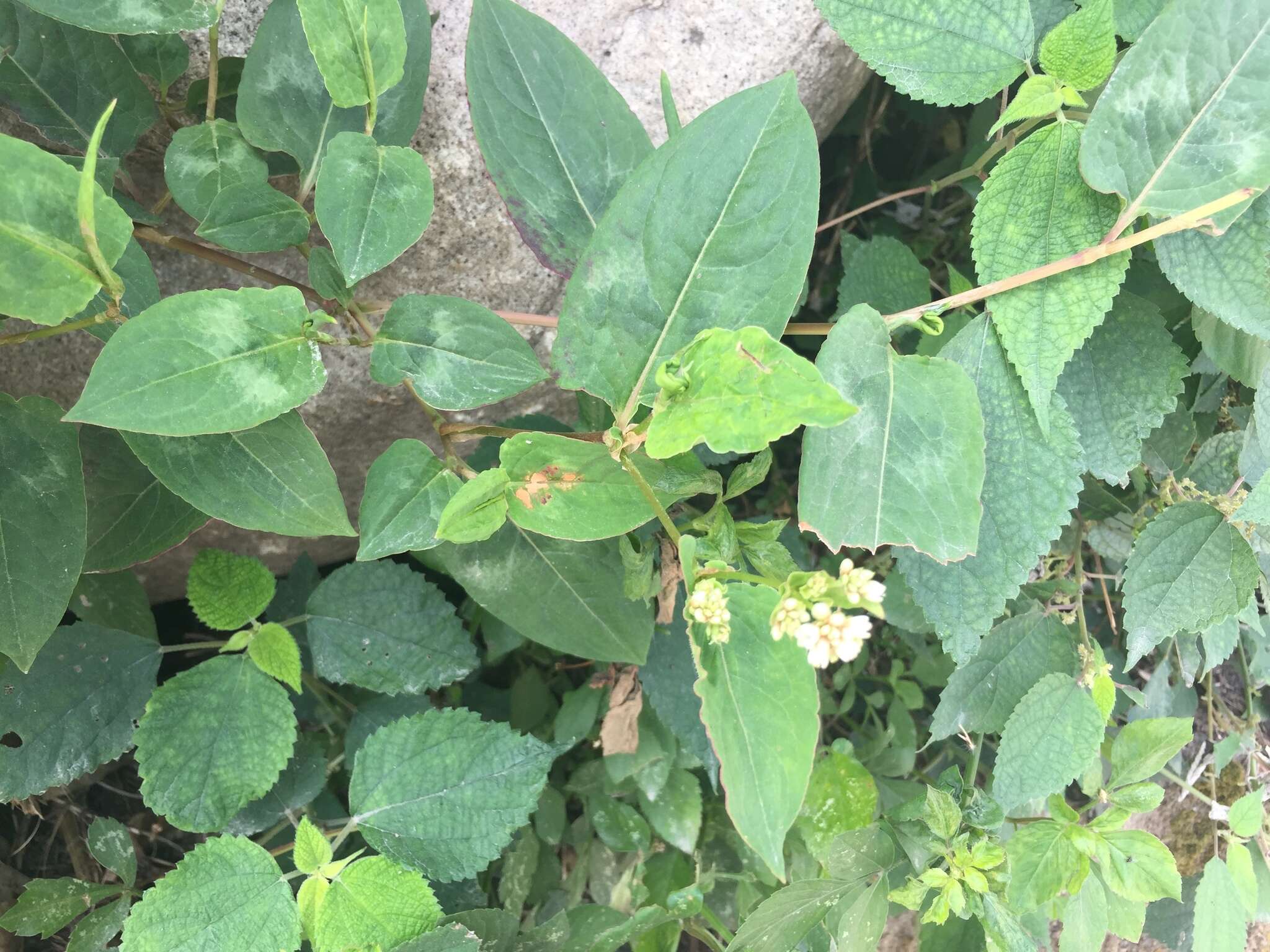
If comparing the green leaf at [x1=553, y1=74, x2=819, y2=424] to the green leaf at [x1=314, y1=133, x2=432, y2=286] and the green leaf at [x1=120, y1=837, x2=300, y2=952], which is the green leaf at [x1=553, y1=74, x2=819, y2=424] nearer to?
the green leaf at [x1=314, y1=133, x2=432, y2=286]

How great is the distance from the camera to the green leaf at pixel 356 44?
0.84 meters

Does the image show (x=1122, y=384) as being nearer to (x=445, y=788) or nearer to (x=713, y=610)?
(x=713, y=610)

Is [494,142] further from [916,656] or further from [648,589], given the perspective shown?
[916,656]

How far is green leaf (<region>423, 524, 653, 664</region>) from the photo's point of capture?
1.12 meters

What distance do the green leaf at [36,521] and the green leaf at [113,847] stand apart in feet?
1.61

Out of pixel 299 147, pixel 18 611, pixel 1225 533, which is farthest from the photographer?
pixel 1225 533

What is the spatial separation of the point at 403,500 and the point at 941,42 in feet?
2.66

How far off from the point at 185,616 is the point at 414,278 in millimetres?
884

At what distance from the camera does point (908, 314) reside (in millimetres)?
944

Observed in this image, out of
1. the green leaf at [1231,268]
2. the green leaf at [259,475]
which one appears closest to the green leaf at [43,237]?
the green leaf at [259,475]

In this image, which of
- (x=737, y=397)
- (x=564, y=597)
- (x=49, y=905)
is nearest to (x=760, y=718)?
(x=737, y=397)

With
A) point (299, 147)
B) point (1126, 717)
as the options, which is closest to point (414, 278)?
point (299, 147)

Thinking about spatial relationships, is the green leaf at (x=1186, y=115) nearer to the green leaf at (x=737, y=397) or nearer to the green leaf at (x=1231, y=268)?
the green leaf at (x=1231, y=268)

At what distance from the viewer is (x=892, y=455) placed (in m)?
0.88
